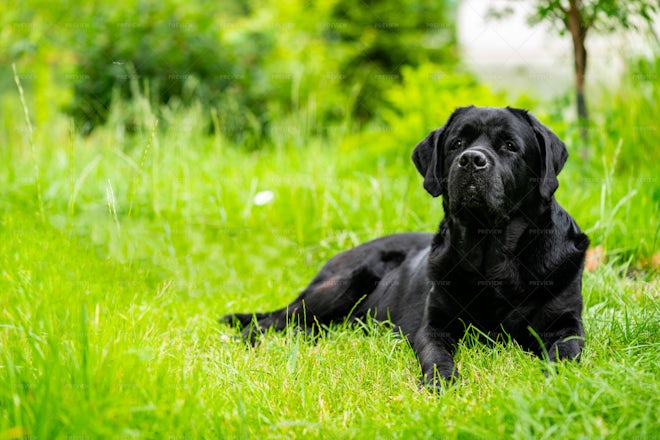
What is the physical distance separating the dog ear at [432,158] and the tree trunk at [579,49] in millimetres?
2022

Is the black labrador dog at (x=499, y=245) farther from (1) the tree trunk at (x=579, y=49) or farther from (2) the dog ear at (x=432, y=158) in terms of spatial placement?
(1) the tree trunk at (x=579, y=49)

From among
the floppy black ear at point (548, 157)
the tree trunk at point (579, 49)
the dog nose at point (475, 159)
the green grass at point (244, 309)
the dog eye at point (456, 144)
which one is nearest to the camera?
the green grass at point (244, 309)

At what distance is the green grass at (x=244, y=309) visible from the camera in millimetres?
2014

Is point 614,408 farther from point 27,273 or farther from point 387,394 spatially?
point 27,273

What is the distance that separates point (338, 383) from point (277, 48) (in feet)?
23.0

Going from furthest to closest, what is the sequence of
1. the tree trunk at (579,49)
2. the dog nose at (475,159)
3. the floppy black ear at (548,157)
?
the tree trunk at (579,49) → the floppy black ear at (548,157) → the dog nose at (475,159)

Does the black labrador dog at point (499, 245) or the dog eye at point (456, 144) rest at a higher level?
the dog eye at point (456, 144)

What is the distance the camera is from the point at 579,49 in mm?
4836

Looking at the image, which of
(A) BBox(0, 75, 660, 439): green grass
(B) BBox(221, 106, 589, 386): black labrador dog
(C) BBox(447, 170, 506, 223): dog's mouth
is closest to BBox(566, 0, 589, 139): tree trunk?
(A) BBox(0, 75, 660, 439): green grass

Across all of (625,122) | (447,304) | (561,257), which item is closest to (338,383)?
(447,304)

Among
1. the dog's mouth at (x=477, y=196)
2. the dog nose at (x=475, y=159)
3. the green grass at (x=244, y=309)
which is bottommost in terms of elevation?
the green grass at (x=244, y=309)

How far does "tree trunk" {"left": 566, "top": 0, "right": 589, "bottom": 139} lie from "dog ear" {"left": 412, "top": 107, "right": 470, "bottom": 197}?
2022 millimetres

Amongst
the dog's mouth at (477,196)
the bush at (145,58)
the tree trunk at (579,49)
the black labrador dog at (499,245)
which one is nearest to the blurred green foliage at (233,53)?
the bush at (145,58)

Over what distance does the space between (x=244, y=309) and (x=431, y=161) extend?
4.88 ft
